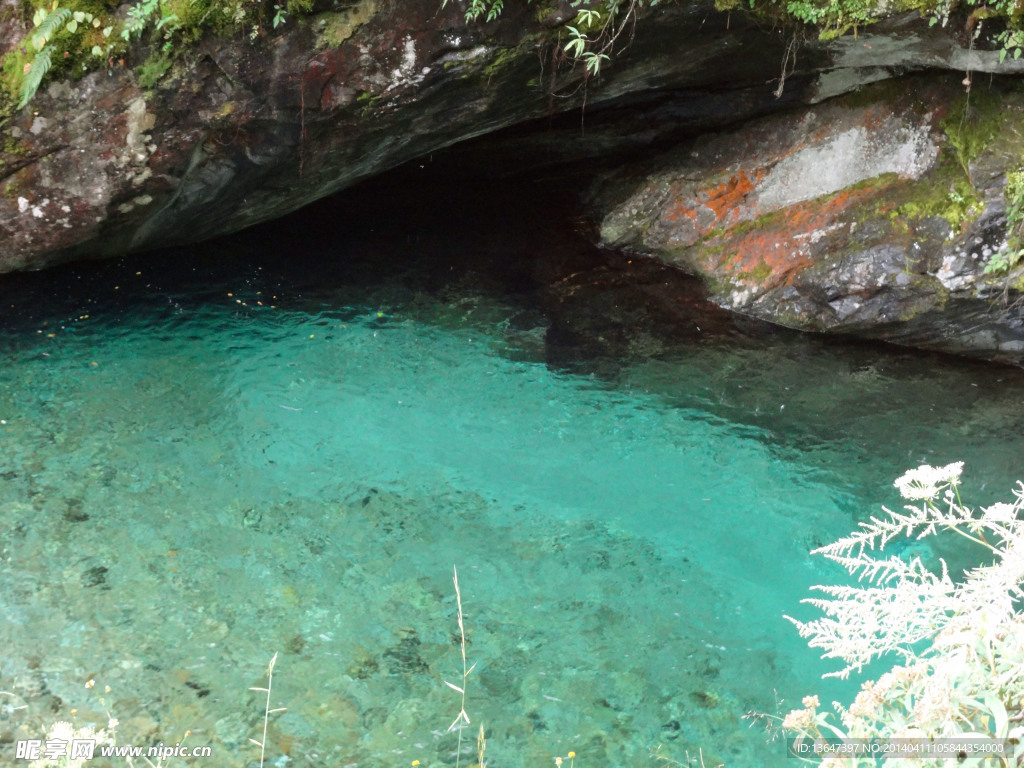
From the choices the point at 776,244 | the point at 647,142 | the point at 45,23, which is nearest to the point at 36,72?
the point at 45,23

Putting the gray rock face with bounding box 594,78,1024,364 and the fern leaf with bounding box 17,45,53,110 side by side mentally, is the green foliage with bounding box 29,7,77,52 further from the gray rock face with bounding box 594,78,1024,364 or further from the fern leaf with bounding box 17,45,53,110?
the gray rock face with bounding box 594,78,1024,364

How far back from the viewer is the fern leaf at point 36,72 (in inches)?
207

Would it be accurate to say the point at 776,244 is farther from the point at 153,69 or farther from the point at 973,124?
the point at 153,69

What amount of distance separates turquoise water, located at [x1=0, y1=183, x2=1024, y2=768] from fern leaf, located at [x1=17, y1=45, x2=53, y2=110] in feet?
6.91

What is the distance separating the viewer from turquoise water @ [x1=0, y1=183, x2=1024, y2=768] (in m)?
3.98

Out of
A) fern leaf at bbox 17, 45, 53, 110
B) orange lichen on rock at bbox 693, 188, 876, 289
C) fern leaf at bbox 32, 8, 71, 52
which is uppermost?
fern leaf at bbox 32, 8, 71, 52

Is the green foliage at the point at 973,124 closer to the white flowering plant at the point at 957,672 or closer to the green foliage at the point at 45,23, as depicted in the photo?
the white flowering plant at the point at 957,672

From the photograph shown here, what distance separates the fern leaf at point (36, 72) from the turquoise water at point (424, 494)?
6.91ft

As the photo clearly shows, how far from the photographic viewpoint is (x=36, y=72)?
17.2ft

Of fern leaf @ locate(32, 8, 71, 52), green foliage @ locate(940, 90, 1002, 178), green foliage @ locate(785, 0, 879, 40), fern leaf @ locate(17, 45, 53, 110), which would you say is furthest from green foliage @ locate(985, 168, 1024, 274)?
fern leaf @ locate(17, 45, 53, 110)

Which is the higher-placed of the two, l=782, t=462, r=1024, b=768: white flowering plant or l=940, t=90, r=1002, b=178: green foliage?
l=940, t=90, r=1002, b=178: green foliage

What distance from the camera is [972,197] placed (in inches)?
266

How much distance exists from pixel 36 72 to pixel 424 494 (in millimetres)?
3875

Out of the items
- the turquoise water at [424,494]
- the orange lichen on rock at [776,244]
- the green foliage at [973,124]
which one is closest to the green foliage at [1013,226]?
the green foliage at [973,124]
